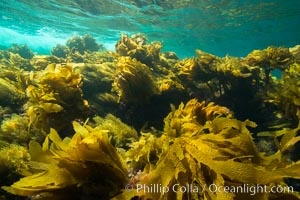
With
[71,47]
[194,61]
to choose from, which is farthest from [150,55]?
[71,47]

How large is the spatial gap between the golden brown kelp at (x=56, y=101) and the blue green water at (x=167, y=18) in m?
14.5

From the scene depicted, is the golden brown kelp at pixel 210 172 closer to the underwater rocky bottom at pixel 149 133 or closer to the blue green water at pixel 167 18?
the underwater rocky bottom at pixel 149 133

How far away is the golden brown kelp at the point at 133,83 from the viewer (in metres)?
4.52

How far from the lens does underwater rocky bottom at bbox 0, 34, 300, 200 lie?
5.29 ft

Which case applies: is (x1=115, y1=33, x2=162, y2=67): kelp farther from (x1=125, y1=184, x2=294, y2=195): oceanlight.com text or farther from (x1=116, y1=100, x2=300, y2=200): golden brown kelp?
(x1=125, y1=184, x2=294, y2=195): oceanlight.com text

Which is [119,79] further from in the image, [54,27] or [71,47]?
[54,27]

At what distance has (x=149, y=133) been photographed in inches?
115

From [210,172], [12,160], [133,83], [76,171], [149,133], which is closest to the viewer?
[210,172]

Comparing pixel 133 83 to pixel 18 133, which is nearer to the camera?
pixel 18 133

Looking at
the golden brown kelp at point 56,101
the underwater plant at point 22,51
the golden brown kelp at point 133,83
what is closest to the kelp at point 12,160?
the golden brown kelp at point 56,101

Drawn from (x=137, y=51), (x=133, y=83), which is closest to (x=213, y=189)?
(x=133, y=83)

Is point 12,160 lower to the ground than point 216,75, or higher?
lower

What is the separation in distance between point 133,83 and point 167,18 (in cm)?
1793

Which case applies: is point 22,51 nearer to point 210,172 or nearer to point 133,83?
point 133,83
